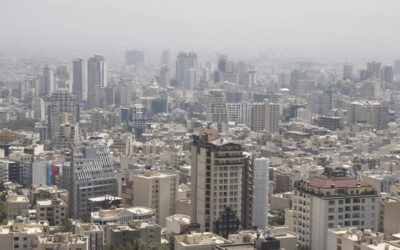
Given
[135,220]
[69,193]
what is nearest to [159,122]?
[69,193]

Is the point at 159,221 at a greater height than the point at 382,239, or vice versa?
the point at 382,239

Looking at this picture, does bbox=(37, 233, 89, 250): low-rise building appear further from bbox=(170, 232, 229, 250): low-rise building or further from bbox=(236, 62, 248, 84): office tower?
bbox=(236, 62, 248, 84): office tower

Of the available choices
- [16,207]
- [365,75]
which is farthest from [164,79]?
[16,207]

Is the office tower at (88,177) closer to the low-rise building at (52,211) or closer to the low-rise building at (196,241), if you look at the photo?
the low-rise building at (52,211)

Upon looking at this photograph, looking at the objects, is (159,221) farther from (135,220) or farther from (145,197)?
(135,220)

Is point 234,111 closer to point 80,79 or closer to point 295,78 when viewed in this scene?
point 80,79
